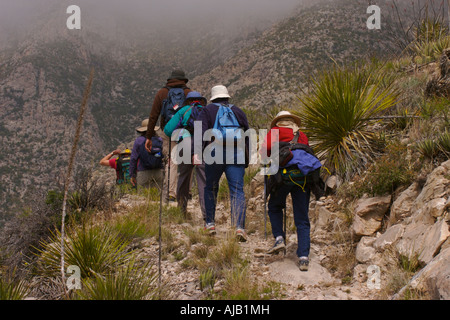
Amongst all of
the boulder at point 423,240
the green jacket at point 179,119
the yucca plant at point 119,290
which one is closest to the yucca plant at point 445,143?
the boulder at point 423,240

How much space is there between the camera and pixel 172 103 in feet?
19.7

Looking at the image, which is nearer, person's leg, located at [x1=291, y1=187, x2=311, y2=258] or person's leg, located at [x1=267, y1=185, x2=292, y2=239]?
person's leg, located at [x1=291, y1=187, x2=311, y2=258]

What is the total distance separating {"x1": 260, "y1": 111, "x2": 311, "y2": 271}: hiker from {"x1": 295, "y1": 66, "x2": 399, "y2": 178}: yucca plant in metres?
1.77

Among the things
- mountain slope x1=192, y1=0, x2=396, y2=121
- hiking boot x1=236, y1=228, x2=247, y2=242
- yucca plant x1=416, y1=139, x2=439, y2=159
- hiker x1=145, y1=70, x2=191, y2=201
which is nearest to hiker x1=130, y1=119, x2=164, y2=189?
hiker x1=145, y1=70, x2=191, y2=201

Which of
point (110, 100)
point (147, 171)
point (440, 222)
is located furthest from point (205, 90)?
point (440, 222)

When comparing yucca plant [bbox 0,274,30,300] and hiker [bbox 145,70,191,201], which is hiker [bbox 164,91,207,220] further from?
yucca plant [bbox 0,274,30,300]

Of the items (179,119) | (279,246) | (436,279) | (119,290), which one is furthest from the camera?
(179,119)

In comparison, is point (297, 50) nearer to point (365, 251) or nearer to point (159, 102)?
→ point (159, 102)

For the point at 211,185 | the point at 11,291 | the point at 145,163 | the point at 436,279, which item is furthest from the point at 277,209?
the point at 145,163

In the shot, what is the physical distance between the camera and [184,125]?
5.59 m

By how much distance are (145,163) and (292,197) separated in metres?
3.74

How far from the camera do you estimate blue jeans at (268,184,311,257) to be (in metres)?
4.09

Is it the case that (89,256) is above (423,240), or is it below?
below

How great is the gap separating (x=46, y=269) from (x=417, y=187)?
14.1 feet
